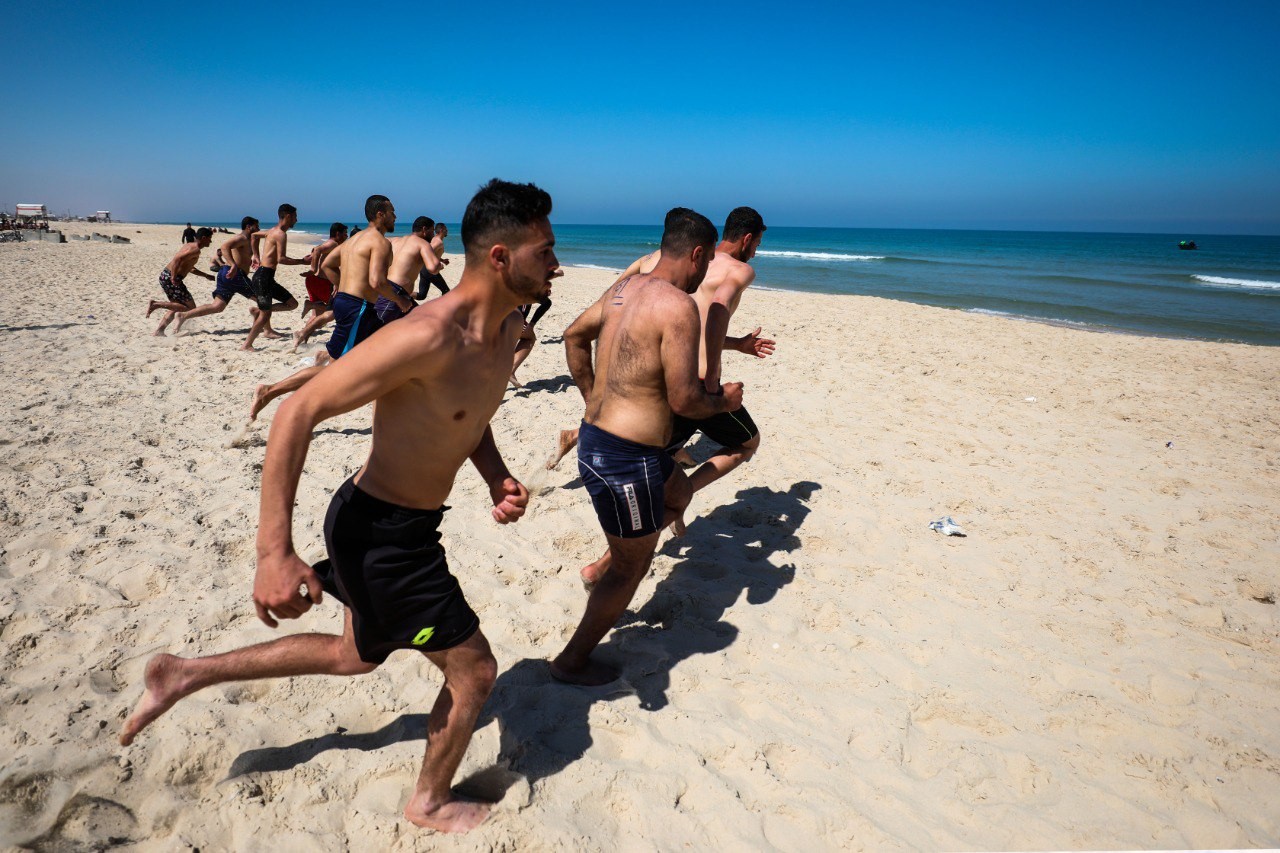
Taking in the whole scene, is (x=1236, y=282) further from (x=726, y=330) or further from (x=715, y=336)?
(x=715, y=336)

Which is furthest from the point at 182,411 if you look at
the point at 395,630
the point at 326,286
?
the point at 395,630

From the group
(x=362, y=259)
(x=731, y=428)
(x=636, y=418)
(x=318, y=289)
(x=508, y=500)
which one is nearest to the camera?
(x=508, y=500)

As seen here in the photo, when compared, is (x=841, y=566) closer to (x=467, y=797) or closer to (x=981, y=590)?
(x=981, y=590)

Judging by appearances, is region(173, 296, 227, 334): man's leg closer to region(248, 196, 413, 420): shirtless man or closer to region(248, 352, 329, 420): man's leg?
region(248, 196, 413, 420): shirtless man

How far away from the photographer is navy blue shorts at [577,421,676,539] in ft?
8.67

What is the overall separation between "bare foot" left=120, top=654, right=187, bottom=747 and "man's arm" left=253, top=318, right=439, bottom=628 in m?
0.74

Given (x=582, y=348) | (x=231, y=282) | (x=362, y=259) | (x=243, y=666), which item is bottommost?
(x=243, y=666)

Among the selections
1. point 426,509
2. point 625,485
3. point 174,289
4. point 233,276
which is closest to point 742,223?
point 625,485

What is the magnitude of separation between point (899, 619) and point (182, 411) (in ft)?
18.8

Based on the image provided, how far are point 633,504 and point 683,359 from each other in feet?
1.97

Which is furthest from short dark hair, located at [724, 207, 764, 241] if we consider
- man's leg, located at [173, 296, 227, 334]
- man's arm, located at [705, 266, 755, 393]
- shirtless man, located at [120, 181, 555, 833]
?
man's leg, located at [173, 296, 227, 334]

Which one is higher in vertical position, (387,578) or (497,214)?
(497,214)

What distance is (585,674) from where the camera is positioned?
2793mm

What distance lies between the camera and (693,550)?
395cm
